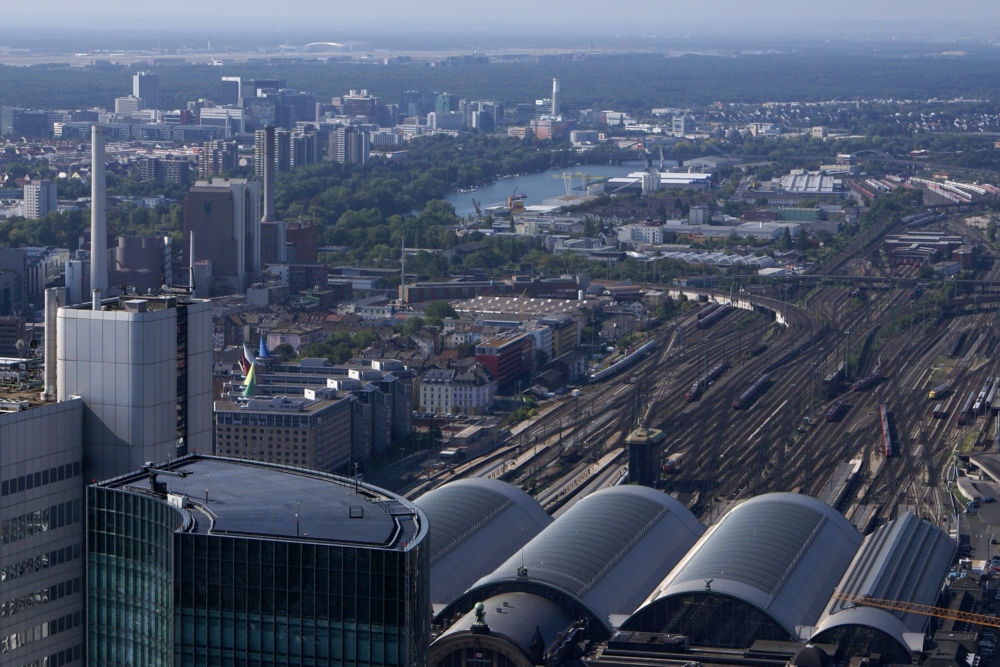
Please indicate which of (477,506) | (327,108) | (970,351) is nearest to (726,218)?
(970,351)

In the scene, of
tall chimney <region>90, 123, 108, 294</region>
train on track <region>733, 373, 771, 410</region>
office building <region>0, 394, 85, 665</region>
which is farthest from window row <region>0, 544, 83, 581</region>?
train on track <region>733, 373, 771, 410</region>

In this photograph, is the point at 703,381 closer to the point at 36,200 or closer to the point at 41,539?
the point at 41,539

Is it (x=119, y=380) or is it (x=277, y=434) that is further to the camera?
(x=277, y=434)

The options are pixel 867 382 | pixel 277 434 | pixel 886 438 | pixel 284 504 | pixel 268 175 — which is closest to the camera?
pixel 284 504

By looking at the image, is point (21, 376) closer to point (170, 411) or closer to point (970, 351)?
point (170, 411)

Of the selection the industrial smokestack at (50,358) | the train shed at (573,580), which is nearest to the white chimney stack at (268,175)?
the train shed at (573,580)

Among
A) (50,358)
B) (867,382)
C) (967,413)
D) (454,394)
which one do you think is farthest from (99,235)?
(867,382)
